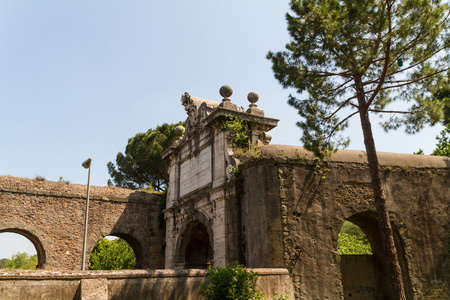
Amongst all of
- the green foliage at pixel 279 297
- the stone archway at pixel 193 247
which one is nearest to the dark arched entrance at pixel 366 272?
the green foliage at pixel 279 297

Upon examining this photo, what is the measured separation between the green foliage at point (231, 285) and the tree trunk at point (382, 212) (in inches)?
104

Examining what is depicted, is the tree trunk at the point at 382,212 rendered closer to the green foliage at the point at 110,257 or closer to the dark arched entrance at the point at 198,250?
the dark arched entrance at the point at 198,250

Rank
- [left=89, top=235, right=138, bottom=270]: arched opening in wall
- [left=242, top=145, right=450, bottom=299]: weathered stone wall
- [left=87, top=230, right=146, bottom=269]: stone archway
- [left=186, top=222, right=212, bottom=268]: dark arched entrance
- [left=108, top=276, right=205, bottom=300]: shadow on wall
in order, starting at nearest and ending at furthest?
[left=108, top=276, right=205, bottom=300]: shadow on wall, [left=242, top=145, right=450, bottom=299]: weathered stone wall, [left=186, top=222, right=212, bottom=268]: dark arched entrance, [left=87, top=230, right=146, bottom=269]: stone archway, [left=89, top=235, right=138, bottom=270]: arched opening in wall

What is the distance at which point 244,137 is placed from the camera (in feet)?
40.1

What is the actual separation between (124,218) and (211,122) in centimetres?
718

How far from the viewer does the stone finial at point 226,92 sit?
1259 centimetres

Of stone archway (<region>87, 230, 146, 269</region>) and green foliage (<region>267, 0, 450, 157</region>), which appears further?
stone archway (<region>87, 230, 146, 269</region>)

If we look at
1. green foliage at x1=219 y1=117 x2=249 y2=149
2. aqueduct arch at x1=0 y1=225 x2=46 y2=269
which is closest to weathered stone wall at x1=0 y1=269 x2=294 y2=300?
green foliage at x1=219 y1=117 x2=249 y2=149

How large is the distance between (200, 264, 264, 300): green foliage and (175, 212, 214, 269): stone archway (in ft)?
20.8

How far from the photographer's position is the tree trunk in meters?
7.80

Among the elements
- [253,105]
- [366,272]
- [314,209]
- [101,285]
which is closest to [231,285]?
[101,285]

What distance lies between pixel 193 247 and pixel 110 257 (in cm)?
1498

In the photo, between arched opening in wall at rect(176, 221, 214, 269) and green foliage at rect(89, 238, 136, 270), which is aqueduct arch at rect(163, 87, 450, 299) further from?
green foliage at rect(89, 238, 136, 270)

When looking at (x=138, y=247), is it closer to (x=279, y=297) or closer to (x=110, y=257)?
(x=279, y=297)
